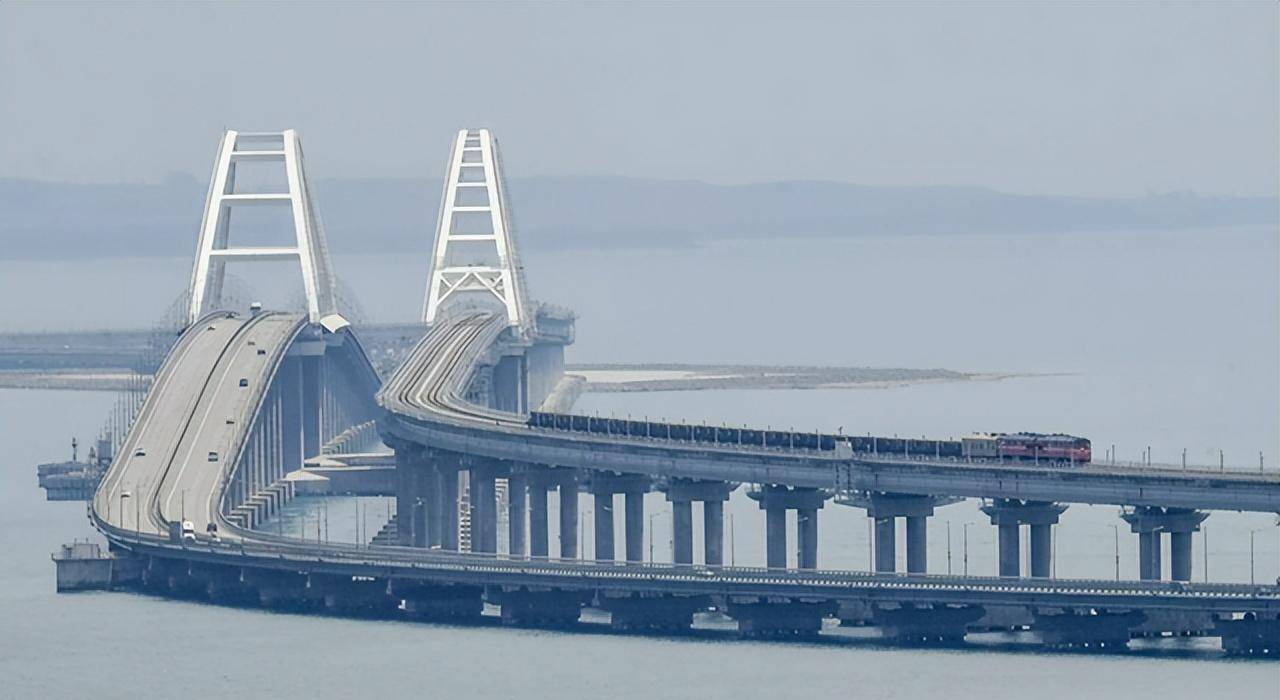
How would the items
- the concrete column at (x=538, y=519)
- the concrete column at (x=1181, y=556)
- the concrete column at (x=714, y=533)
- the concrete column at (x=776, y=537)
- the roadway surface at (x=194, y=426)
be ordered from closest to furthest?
1. the concrete column at (x=1181, y=556)
2. the concrete column at (x=776, y=537)
3. the concrete column at (x=714, y=533)
4. the concrete column at (x=538, y=519)
5. the roadway surface at (x=194, y=426)

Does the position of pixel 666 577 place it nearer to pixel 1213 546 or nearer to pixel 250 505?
pixel 1213 546

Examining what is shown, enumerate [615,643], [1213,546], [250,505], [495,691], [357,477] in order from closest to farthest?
[495,691] → [615,643] → [1213,546] → [250,505] → [357,477]

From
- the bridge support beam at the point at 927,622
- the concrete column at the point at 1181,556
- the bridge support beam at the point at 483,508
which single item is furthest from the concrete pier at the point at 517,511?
the concrete column at the point at 1181,556

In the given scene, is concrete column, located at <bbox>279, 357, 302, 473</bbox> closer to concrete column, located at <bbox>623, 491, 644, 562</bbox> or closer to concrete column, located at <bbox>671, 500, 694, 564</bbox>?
concrete column, located at <bbox>623, 491, 644, 562</bbox>

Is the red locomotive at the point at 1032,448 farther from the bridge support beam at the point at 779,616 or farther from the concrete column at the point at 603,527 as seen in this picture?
the concrete column at the point at 603,527

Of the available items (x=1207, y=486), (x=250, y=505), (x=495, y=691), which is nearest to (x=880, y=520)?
(x=1207, y=486)

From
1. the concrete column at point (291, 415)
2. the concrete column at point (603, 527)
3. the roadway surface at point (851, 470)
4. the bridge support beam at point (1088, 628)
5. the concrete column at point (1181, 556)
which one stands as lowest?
the bridge support beam at point (1088, 628)
